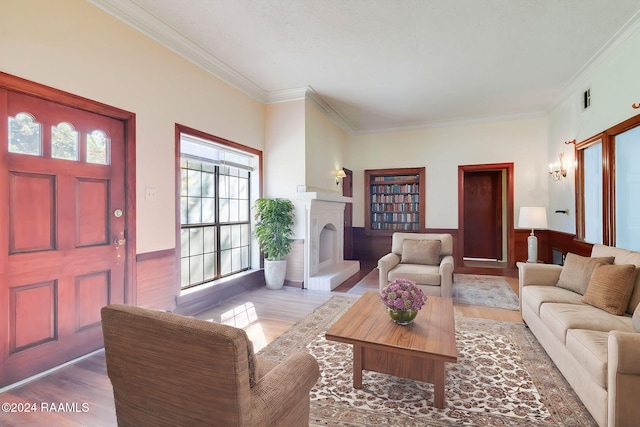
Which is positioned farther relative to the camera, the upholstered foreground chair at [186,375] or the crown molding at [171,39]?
the crown molding at [171,39]

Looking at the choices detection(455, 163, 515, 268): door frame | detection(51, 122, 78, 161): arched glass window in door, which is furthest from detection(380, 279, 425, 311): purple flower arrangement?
detection(455, 163, 515, 268): door frame

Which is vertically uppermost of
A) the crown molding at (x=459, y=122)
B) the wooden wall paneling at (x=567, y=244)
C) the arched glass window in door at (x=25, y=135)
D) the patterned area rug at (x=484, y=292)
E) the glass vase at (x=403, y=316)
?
the crown molding at (x=459, y=122)

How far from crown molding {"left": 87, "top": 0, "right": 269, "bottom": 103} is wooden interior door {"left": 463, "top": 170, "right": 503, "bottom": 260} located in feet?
18.5

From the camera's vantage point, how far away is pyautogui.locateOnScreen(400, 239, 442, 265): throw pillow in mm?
4363

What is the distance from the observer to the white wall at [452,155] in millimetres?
5910

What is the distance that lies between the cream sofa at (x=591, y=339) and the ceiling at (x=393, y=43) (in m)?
2.35

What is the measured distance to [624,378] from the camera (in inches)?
61.1

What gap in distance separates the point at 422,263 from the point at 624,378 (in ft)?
9.32

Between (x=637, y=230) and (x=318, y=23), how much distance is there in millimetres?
3891

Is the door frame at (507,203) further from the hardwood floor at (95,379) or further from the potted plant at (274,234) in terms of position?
the potted plant at (274,234)

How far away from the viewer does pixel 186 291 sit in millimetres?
3750

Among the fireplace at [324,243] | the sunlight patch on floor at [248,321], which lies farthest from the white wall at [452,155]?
the sunlight patch on floor at [248,321]

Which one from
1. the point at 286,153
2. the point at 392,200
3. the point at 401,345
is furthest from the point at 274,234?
the point at 392,200

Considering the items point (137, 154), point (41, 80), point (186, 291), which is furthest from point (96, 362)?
point (41, 80)
